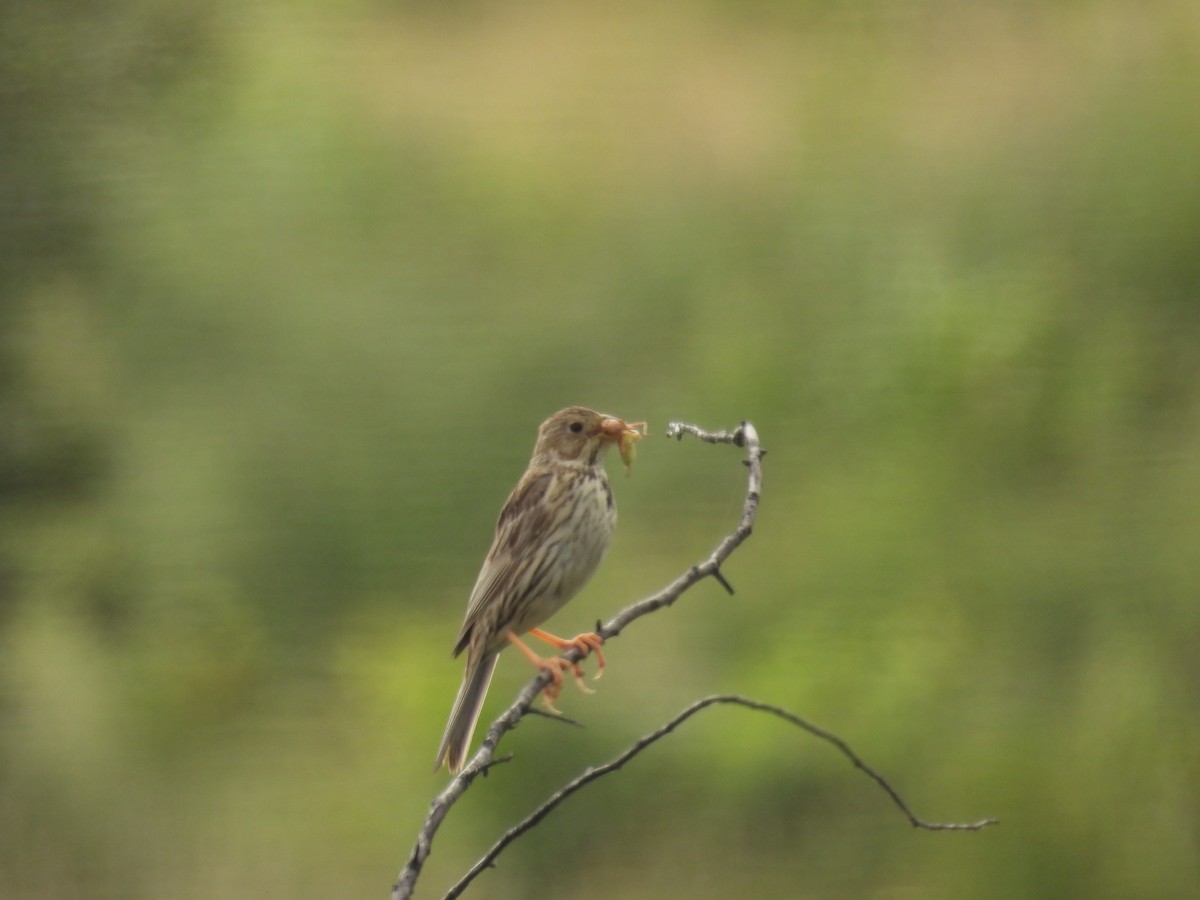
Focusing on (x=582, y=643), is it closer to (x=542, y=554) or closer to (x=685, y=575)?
(x=542, y=554)

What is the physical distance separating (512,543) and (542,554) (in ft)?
0.28

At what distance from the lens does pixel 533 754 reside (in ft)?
13.0

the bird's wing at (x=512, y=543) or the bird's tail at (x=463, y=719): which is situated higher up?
the bird's wing at (x=512, y=543)

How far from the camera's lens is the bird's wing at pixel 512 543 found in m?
1.83

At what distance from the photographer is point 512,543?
193 centimetres

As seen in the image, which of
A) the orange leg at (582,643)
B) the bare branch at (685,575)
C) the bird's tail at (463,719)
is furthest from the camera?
the orange leg at (582,643)

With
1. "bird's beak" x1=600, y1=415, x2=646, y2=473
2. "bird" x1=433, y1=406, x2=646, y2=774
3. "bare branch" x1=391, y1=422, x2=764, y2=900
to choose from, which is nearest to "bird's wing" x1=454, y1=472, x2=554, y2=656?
"bird" x1=433, y1=406, x2=646, y2=774

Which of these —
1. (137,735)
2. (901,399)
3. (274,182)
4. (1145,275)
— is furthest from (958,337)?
(137,735)

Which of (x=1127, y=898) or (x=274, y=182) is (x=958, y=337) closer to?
(x=1127, y=898)

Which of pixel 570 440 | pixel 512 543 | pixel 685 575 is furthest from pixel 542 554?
pixel 685 575

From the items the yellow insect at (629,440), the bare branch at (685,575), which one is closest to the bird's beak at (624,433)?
the yellow insect at (629,440)

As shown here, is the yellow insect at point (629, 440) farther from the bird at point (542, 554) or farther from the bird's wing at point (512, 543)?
the bird's wing at point (512, 543)

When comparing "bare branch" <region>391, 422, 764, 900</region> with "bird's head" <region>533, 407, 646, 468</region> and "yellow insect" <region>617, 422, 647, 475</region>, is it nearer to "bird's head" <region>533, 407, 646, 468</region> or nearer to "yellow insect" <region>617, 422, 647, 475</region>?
"yellow insect" <region>617, 422, 647, 475</region>

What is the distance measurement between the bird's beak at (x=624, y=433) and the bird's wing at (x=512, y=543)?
0.32m
